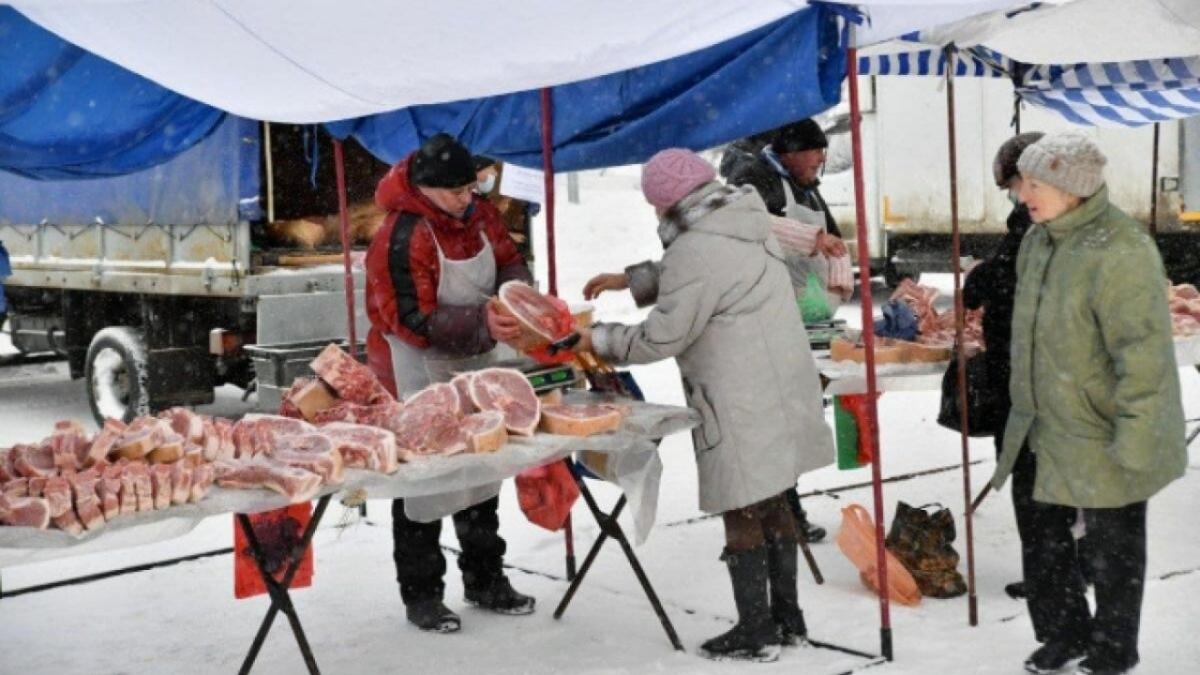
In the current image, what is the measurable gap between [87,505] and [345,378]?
59.2 inches

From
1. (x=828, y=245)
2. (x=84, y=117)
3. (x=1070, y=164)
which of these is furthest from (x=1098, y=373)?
(x=84, y=117)

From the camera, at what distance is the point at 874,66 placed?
30.4 ft

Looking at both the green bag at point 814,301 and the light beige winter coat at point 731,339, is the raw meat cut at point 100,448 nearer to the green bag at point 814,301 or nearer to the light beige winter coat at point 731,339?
the light beige winter coat at point 731,339

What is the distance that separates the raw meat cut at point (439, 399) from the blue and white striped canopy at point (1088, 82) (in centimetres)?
471

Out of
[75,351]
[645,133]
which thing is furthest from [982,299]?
[75,351]

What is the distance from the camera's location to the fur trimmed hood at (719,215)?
16.4ft

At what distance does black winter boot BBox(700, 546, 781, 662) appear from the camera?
517 cm

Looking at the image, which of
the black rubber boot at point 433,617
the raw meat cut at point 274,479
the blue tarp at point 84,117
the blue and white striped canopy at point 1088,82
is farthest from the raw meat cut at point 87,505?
the blue and white striped canopy at point 1088,82

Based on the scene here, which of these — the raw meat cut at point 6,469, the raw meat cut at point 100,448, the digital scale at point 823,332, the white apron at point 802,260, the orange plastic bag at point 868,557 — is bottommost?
the orange plastic bag at point 868,557

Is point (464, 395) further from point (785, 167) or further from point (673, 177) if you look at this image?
point (785, 167)

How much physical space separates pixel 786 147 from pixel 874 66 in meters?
2.83

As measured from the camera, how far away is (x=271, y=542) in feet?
16.7

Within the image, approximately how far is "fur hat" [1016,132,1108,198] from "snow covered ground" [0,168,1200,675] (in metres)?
1.71

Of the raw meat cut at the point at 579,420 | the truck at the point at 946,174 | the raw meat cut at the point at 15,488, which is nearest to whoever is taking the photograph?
the raw meat cut at the point at 15,488
